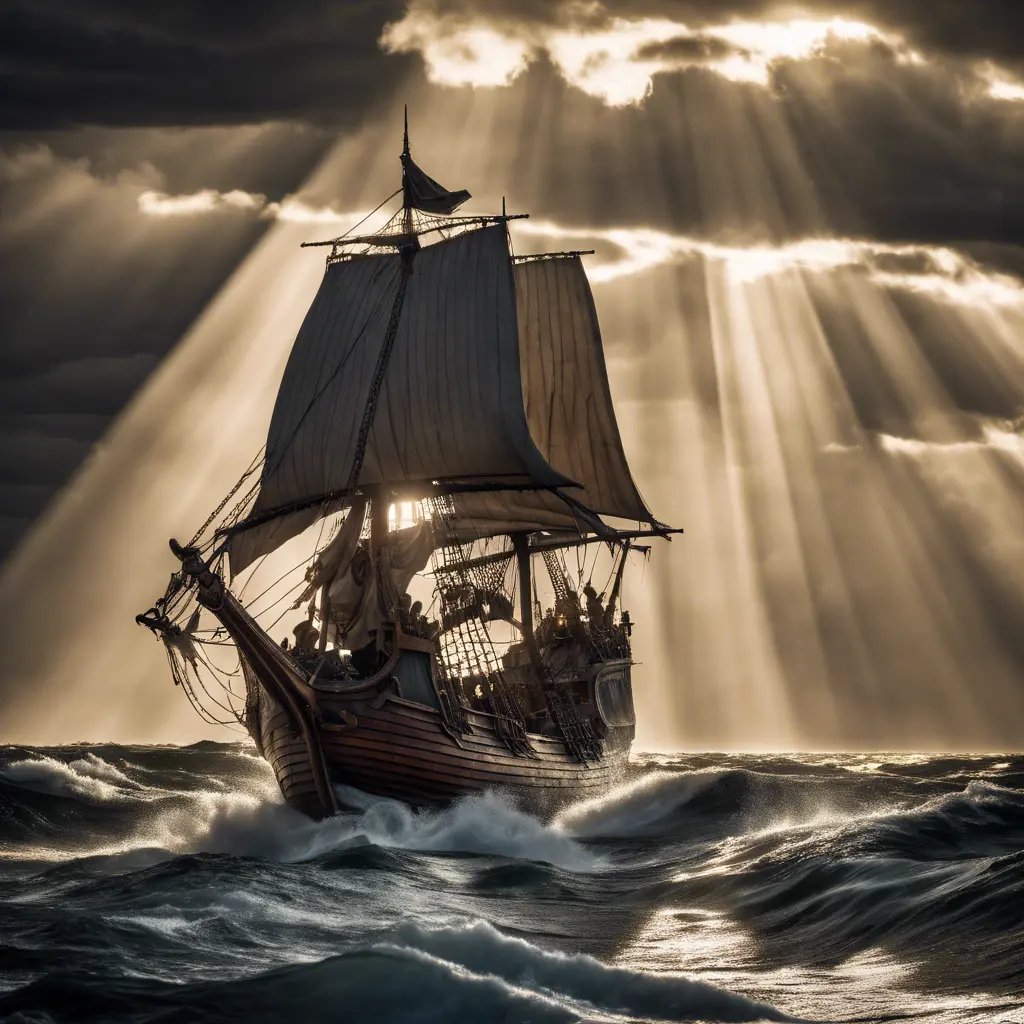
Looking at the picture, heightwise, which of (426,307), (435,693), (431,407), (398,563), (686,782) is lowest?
(686,782)

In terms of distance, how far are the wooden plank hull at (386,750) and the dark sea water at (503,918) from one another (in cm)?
67

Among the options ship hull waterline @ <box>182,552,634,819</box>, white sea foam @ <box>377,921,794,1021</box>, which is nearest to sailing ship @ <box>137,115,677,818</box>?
ship hull waterline @ <box>182,552,634,819</box>

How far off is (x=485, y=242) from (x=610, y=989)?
1796 inches

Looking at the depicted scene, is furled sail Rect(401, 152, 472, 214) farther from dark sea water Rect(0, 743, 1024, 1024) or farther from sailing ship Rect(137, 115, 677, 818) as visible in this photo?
dark sea water Rect(0, 743, 1024, 1024)

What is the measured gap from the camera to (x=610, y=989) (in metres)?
19.1

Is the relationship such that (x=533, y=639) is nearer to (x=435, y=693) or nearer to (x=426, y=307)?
(x=426, y=307)

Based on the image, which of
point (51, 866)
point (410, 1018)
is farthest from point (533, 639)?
point (410, 1018)

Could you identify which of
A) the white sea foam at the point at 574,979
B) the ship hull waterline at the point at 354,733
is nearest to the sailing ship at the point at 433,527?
the ship hull waterline at the point at 354,733

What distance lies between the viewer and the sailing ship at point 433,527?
4306 cm

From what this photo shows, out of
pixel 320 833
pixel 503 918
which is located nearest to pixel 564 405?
pixel 320 833

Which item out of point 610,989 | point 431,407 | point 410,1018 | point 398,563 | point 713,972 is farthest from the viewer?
point 431,407

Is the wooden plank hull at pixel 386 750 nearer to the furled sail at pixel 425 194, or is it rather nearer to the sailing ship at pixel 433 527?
the sailing ship at pixel 433 527

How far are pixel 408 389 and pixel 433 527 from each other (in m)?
7.24

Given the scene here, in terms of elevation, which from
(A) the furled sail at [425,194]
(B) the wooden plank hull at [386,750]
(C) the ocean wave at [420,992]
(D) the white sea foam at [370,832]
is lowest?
(D) the white sea foam at [370,832]
